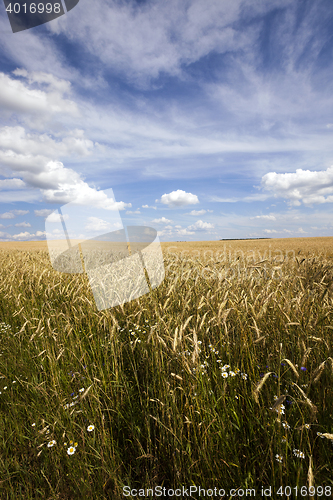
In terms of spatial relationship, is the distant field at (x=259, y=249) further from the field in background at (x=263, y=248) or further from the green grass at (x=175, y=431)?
the green grass at (x=175, y=431)

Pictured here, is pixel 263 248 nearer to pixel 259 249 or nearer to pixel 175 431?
pixel 259 249

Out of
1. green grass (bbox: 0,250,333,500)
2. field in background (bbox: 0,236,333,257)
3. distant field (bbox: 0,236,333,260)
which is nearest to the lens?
green grass (bbox: 0,250,333,500)

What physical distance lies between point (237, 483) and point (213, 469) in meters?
0.15

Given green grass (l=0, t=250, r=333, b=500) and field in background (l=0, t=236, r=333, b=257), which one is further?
field in background (l=0, t=236, r=333, b=257)

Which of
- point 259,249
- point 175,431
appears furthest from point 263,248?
point 175,431

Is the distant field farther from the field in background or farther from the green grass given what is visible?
the green grass

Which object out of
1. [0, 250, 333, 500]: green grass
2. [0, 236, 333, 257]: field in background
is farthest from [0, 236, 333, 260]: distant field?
[0, 250, 333, 500]: green grass

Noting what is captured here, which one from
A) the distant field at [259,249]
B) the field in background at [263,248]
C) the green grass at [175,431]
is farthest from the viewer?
the field in background at [263,248]

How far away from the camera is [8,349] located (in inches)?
107

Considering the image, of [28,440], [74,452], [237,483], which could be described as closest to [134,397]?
[74,452]

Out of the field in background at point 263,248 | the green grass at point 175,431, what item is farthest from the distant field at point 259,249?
the green grass at point 175,431

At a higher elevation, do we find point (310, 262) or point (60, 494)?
point (310, 262)

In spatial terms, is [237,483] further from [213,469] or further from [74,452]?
[74,452]

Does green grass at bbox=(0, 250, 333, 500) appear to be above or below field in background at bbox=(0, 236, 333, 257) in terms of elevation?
below
